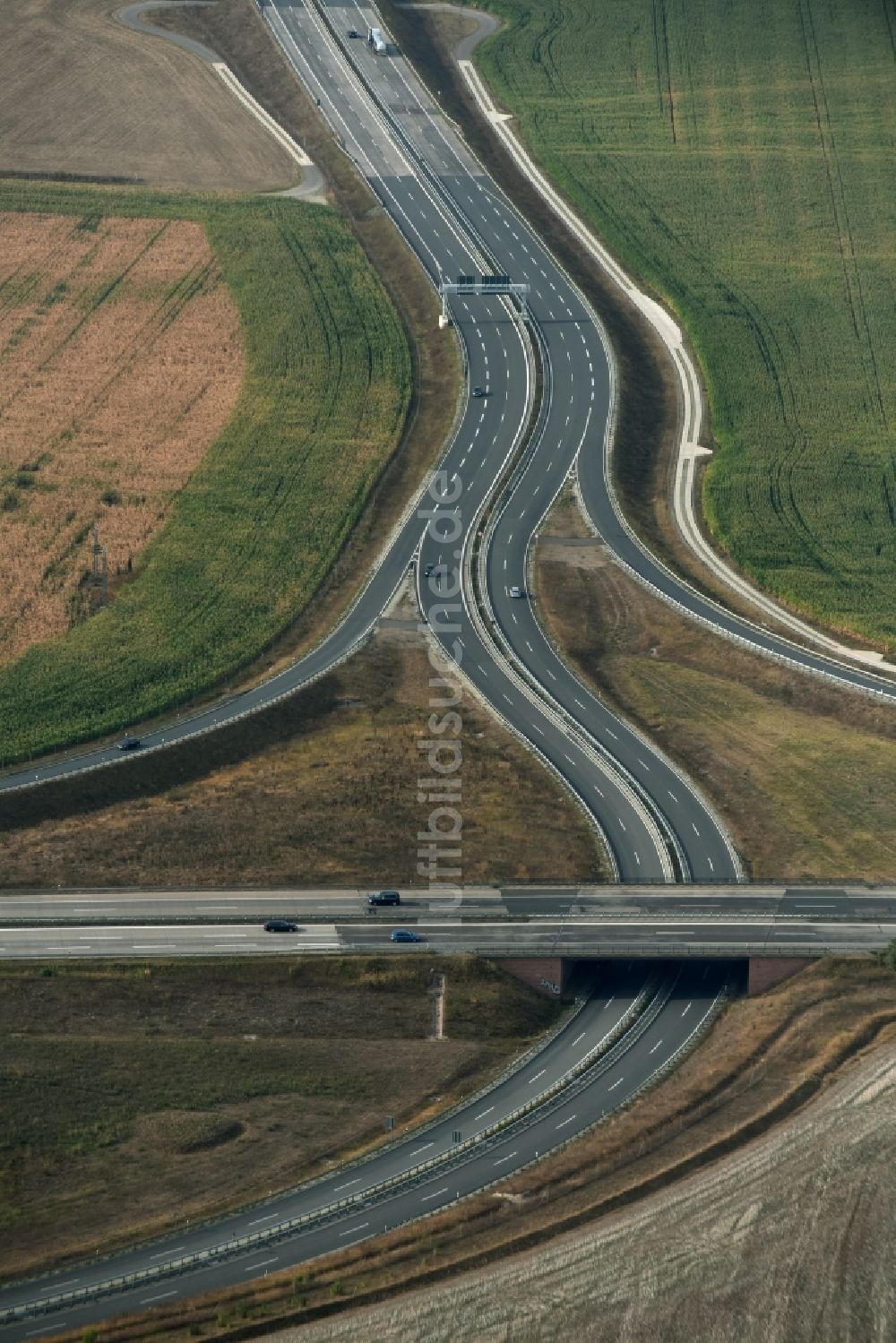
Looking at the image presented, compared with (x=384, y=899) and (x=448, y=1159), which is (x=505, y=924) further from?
(x=448, y=1159)

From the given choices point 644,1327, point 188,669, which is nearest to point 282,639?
point 188,669

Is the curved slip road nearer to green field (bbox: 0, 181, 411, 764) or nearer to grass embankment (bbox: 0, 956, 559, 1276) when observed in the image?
green field (bbox: 0, 181, 411, 764)

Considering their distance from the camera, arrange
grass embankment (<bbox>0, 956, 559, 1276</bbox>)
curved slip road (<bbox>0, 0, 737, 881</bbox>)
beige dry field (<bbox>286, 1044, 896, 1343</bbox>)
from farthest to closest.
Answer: curved slip road (<bbox>0, 0, 737, 881</bbox>), grass embankment (<bbox>0, 956, 559, 1276</bbox>), beige dry field (<bbox>286, 1044, 896, 1343</bbox>)

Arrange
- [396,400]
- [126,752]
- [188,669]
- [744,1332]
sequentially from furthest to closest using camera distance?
1. [396,400]
2. [188,669]
3. [126,752]
4. [744,1332]

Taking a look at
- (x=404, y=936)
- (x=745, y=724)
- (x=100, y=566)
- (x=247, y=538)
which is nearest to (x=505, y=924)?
(x=404, y=936)

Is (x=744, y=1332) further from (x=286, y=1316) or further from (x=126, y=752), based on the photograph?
(x=126, y=752)

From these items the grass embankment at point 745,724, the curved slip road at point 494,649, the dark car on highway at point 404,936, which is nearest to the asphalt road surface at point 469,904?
the dark car on highway at point 404,936

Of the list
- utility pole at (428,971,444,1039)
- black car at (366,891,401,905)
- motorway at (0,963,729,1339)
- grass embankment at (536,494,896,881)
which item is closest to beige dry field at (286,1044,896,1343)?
motorway at (0,963,729,1339)
